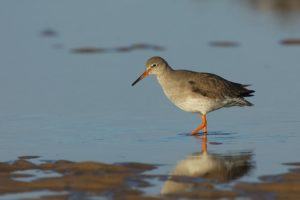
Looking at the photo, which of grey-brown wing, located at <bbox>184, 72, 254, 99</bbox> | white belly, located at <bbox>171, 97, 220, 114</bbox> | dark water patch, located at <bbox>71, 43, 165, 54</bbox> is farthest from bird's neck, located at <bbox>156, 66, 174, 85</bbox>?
dark water patch, located at <bbox>71, 43, 165, 54</bbox>

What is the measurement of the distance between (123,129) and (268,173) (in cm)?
347

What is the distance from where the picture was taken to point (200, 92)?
46.0 ft

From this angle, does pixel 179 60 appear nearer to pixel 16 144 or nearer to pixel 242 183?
pixel 16 144

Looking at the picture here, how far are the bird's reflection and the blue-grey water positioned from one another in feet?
0.55

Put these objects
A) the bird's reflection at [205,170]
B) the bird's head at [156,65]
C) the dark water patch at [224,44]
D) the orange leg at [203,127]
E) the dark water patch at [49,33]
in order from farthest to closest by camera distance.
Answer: the dark water patch at [49,33] → the dark water patch at [224,44] → the bird's head at [156,65] → the orange leg at [203,127] → the bird's reflection at [205,170]

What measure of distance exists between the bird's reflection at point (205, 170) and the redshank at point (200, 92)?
1.72 metres

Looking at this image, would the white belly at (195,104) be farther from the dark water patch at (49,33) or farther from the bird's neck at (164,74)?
the dark water patch at (49,33)

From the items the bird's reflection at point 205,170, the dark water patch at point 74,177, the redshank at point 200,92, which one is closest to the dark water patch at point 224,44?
the redshank at point 200,92

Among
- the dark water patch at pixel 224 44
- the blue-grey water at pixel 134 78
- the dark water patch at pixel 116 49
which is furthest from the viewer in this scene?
the dark water patch at pixel 224 44

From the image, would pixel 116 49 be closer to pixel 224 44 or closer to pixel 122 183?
pixel 224 44

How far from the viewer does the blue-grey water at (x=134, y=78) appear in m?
12.5

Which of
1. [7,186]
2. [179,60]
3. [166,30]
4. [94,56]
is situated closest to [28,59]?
[94,56]

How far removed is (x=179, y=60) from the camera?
62.6ft

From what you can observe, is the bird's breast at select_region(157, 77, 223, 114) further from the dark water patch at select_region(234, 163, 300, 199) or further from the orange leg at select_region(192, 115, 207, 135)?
the dark water patch at select_region(234, 163, 300, 199)
